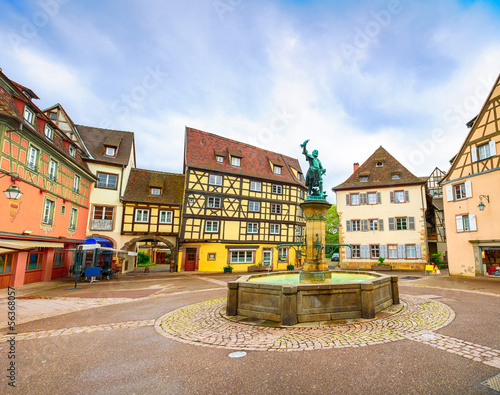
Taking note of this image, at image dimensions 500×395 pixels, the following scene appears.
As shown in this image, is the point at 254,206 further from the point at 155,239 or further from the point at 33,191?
the point at 33,191

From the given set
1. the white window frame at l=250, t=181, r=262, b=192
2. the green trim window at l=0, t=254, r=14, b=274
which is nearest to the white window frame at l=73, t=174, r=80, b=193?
the green trim window at l=0, t=254, r=14, b=274

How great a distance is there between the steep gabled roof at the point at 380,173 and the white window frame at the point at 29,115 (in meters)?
25.0

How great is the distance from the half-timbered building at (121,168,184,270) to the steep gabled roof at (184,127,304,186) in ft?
10.4

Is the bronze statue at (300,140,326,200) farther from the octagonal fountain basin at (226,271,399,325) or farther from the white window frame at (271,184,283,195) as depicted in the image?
the white window frame at (271,184,283,195)

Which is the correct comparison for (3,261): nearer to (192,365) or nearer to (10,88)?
(10,88)

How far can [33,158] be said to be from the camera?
14539 mm

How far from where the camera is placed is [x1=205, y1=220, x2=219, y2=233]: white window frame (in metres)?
24.3

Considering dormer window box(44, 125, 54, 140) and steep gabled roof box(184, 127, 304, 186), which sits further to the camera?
steep gabled roof box(184, 127, 304, 186)

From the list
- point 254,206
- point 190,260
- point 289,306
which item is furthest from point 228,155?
point 289,306

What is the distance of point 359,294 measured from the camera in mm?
6914

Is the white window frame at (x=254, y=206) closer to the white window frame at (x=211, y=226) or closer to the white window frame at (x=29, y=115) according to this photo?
the white window frame at (x=211, y=226)

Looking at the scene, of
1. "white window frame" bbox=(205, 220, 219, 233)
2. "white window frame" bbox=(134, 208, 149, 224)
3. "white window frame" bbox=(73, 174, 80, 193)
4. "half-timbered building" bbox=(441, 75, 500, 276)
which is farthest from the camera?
"white window frame" bbox=(205, 220, 219, 233)

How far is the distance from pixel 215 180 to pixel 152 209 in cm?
613

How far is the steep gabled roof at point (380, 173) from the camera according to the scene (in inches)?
1041
